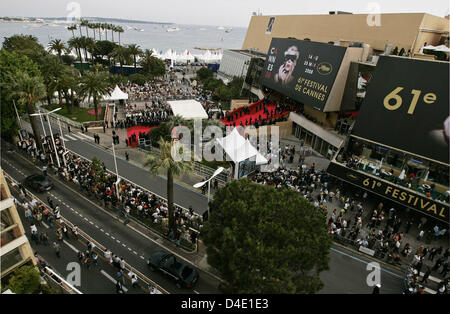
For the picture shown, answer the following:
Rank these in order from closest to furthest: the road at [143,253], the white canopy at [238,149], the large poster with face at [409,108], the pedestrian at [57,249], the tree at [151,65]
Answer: the road at [143,253], the pedestrian at [57,249], the large poster with face at [409,108], the white canopy at [238,149], the tree at [151,65]

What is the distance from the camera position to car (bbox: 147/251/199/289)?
1718cm

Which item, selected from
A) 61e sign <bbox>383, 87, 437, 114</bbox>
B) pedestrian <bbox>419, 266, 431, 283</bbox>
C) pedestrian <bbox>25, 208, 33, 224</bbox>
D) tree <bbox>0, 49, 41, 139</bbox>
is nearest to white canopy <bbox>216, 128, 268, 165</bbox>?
61e sign <bbox>383, 87, 437, 114</bbox>

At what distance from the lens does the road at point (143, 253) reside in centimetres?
1797

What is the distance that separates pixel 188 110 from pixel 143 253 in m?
26.0

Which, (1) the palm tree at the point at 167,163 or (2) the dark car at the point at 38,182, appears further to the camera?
(2) the dark car at the point at 38,182

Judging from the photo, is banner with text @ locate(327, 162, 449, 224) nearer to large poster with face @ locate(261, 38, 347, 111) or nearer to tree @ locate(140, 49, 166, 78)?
large poster with face @ locate(261, 38, 347, 111)

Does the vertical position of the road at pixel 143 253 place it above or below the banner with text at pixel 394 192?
below

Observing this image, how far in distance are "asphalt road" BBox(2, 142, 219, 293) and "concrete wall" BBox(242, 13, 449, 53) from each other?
41393 mm

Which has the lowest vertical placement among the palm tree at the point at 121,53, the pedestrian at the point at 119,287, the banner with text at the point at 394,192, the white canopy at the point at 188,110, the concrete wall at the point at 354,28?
the pedestrian at the point at 119,287

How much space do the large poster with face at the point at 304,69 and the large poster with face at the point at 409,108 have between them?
28.0 ft

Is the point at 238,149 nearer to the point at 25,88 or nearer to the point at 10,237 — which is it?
the point at 10,237
